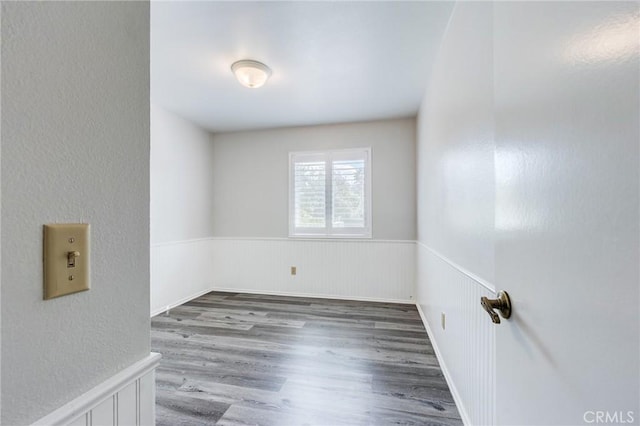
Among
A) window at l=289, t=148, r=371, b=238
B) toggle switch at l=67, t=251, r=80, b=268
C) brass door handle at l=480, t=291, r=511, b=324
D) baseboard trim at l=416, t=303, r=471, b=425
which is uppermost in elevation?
window at l=289, t=148, r=371, b=238

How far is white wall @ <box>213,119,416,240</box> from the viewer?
373cm

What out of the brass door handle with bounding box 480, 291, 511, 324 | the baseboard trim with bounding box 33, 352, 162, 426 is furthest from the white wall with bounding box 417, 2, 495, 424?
the baseboard trim with bounding box 33, 352, 162, 426

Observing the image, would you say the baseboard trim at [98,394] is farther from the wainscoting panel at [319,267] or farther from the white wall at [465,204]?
the wainscoting panel at [319,267]

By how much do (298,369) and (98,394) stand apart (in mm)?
1805

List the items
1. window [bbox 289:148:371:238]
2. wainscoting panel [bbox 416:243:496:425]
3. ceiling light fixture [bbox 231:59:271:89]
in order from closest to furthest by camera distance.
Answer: wainscoting panel [bbox 416:243:496:425] → ceiling light fixture [bbox 231:59:271:89] → window [bbox 289:148:371:238]

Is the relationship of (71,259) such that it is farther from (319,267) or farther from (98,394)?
(319,267)

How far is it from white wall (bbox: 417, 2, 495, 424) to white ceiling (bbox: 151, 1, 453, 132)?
0.30 m

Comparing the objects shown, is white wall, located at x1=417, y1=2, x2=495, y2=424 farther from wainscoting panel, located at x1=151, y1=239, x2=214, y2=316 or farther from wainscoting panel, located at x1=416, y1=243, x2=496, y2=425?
wainscoting panel, located at x1=151, y1=239, x2=214, y2=316

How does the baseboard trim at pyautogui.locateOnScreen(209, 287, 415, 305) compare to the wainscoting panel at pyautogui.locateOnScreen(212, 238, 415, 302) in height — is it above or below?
below

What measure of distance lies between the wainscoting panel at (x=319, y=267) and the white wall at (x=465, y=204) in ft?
4.23

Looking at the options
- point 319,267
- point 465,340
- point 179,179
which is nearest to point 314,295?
point 319,267

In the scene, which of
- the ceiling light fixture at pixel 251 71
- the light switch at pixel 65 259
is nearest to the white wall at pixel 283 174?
the ceiling light fixture at pixel 251 71

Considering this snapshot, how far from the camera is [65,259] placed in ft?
1.45

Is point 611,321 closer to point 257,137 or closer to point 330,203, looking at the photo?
point 330,203
